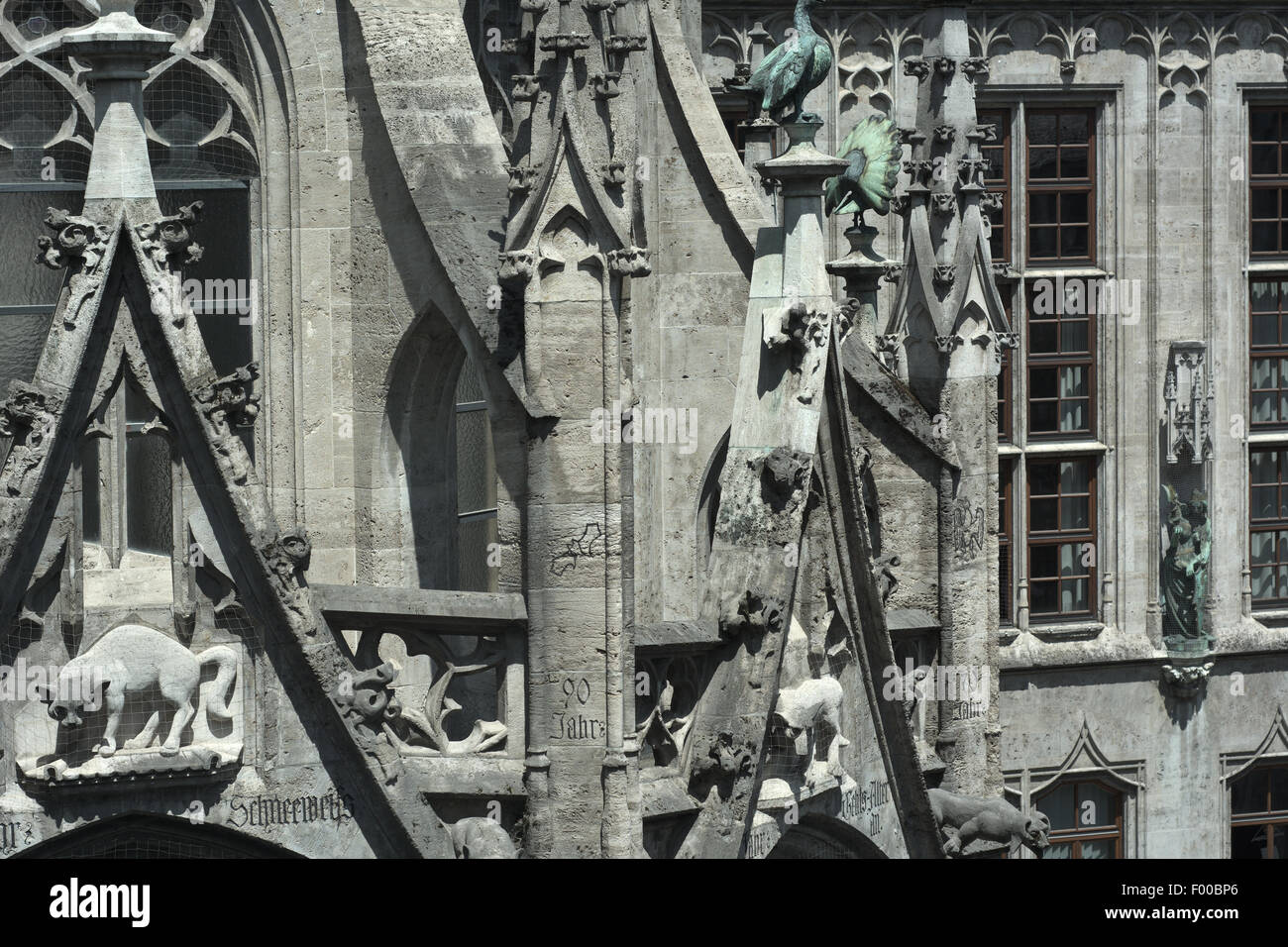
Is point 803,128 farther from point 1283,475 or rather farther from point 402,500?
point 1283,475

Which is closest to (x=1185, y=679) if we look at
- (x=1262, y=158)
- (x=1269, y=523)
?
(x=1269, y=523)

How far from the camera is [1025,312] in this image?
90.8ft

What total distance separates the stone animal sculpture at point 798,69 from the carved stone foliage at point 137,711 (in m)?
4.20

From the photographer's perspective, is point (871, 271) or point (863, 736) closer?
point (863, 736)

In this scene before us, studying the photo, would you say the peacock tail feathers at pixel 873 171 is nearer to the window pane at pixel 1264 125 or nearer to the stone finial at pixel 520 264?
the stone finial at pixel 520 264

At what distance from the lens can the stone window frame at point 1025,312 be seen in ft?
90.2

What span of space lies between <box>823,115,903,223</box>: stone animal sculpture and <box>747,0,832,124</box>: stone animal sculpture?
3.30 meters

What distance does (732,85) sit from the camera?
17219 mm

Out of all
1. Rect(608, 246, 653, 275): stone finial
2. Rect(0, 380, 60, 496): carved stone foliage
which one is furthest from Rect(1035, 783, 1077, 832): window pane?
Rect(0, 380, 60, 496): carved stone foliage

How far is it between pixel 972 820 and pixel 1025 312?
1196 cm

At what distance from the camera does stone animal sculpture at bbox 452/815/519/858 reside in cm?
1262

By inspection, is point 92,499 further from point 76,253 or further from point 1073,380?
point 1073,380

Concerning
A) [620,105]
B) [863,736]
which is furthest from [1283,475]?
[620,105]
